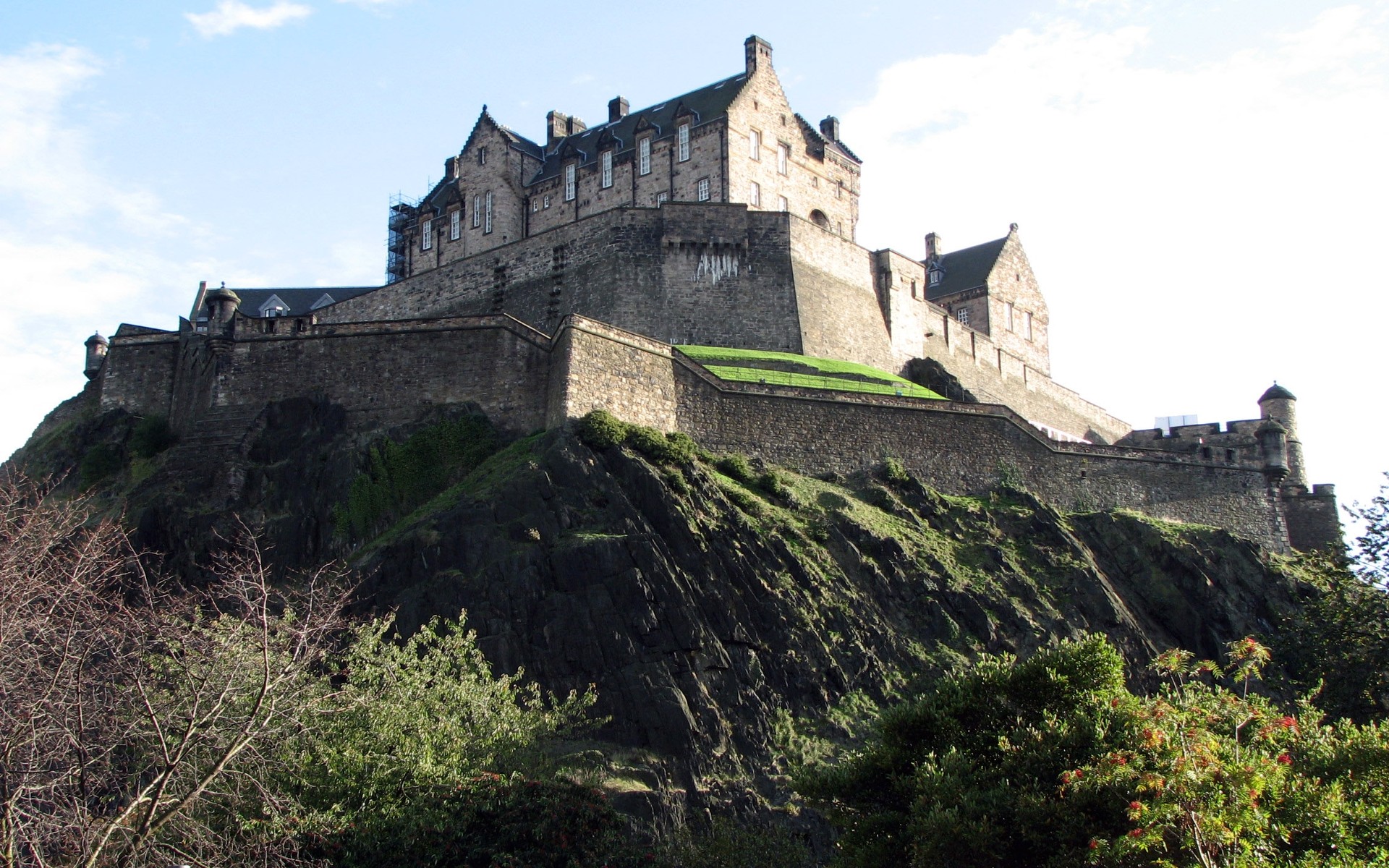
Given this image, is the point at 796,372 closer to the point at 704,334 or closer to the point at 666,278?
the point at 704,334

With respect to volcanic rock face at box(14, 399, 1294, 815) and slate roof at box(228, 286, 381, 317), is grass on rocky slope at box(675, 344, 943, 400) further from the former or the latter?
slate roof at box(228, 286, 381, 317)

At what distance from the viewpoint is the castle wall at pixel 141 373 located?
4672cm

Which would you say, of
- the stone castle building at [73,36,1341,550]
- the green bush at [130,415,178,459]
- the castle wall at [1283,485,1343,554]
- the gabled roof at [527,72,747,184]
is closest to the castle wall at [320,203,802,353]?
the stone castle building at [73,36,1341,550]

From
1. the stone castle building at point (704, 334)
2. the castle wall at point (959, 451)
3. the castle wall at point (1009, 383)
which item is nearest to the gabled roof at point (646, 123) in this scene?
the stone castle building at point (704, 334)

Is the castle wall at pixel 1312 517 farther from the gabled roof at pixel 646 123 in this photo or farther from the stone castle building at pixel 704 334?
the gabled roof at pixel 646 123

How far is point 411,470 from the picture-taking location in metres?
39.4

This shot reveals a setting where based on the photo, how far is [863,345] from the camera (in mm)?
53812

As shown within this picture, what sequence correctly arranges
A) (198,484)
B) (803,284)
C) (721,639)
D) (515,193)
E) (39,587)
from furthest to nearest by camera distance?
(515,193)
(803,284)
(198,484)
(721,639)
(39,587)

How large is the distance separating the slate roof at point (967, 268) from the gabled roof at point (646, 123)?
15.6m

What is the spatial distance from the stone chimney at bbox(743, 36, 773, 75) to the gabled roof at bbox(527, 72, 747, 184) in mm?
600

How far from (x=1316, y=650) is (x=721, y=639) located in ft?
53.4

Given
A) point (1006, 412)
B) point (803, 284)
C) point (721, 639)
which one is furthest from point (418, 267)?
point (721, 639)

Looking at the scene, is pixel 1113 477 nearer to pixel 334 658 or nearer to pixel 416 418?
pixel 416 418

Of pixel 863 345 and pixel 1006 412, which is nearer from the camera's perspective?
pixel 1006 412
